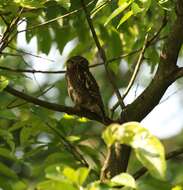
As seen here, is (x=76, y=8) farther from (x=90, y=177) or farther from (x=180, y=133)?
(x=180, y=133)

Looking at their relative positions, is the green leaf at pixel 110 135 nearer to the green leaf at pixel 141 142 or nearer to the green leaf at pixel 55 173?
the green leaf at pixel 141 142

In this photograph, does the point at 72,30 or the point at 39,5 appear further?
the point at 72,30

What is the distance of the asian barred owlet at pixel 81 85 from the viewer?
3.65 m

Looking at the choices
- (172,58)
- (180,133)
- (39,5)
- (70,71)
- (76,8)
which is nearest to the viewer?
(39,5)

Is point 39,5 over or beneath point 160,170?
over

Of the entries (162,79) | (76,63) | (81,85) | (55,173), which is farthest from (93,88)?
(55,173)

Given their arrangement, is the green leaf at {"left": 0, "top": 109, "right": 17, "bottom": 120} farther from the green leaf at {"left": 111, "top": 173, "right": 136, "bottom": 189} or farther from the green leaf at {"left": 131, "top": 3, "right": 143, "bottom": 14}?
the green leaf at {"left": 111, "top": 173, "right": 136, "bottom": 189}

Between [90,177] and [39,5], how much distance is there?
2.47 feet

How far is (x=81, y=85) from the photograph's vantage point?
12.6ft

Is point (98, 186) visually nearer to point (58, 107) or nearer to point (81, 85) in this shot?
point (58, 107)

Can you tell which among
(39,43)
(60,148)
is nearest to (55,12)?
(39,43)

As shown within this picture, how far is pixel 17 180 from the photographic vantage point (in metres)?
2.87

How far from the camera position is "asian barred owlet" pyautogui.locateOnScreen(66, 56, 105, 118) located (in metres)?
3.65

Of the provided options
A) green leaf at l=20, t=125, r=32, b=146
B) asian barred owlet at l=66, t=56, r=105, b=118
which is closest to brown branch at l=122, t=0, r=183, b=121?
green leaf at l=20, t=125, r=32, b=146
